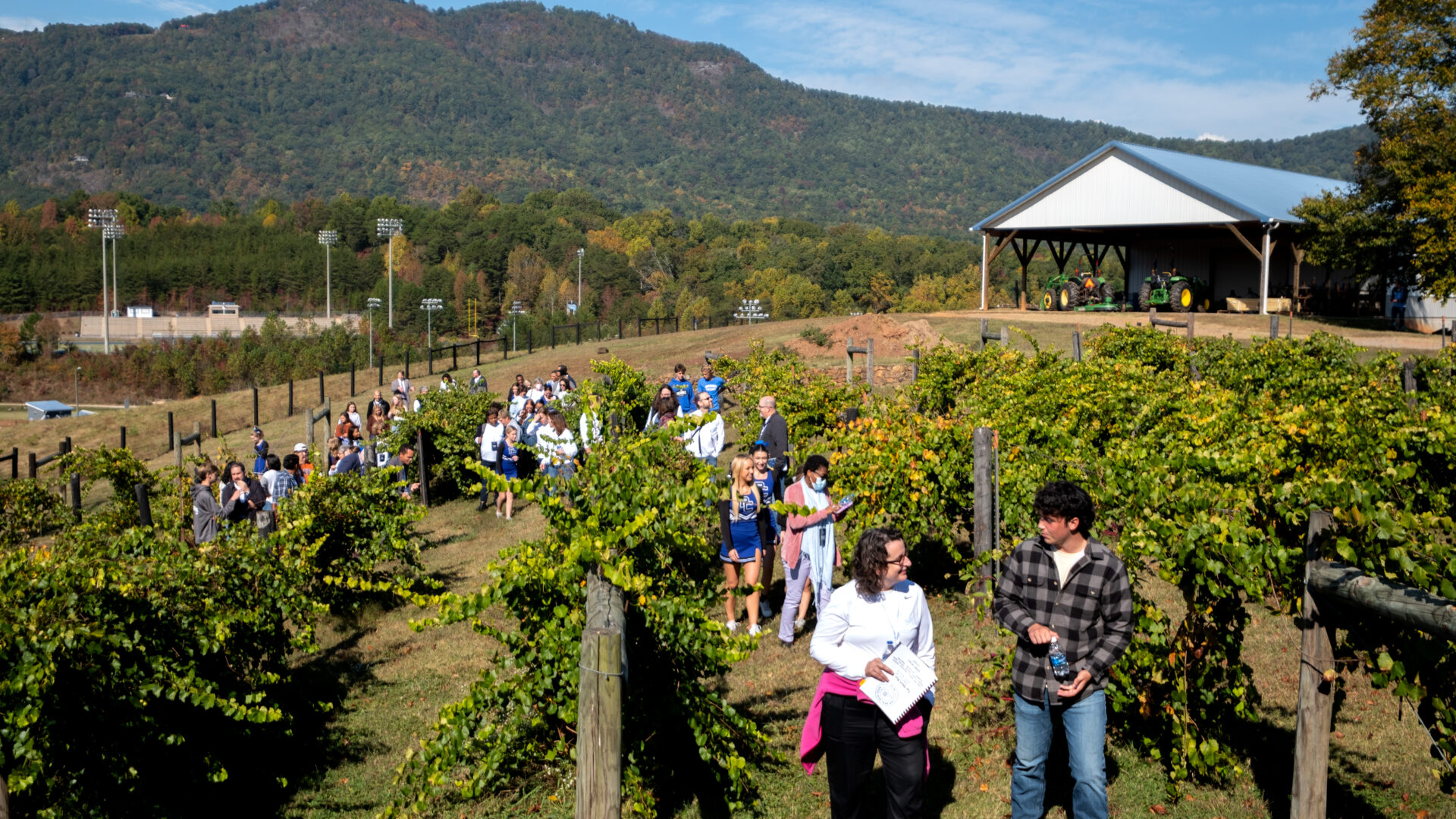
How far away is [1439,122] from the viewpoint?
85.6 feet

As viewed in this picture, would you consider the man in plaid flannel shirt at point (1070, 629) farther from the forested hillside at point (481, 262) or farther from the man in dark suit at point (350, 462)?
the forested hillside at point (481, 262)

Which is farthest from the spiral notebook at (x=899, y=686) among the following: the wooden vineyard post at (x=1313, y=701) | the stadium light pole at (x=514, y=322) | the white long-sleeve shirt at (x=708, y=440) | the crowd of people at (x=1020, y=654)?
the stadium light pole at (x=514, y=322)

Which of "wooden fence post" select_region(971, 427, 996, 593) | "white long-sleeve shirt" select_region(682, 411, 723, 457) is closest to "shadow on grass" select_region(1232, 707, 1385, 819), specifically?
"wooden fence post" select_region(971, 427, 996, 593)

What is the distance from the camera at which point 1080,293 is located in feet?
105

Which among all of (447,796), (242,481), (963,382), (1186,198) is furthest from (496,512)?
(1186,198)

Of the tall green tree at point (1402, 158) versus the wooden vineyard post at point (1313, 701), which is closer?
the wooden vineyard post at point (1313, 701)

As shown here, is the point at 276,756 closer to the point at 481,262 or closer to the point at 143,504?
the point at 143,504

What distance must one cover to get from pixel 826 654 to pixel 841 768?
473mm

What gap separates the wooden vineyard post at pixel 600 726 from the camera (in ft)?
11.4

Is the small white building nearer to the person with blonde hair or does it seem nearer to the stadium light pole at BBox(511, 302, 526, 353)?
the stadium light pole at BBox(511, 302, 526, 353)

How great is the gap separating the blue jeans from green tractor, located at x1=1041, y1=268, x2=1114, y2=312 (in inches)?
1164

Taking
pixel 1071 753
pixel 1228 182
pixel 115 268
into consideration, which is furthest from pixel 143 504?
pixel 115 268

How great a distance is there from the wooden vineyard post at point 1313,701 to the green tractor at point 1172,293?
2713 centimetres

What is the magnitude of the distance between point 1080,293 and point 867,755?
3032 cm
